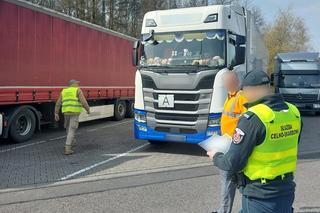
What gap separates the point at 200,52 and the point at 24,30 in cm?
498

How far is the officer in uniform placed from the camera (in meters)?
2.56

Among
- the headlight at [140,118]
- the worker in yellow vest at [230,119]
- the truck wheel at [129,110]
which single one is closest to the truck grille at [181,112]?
the headlight at [140,118]

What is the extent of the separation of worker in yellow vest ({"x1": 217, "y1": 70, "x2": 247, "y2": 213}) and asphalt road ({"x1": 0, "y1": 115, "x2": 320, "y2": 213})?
0.84 m

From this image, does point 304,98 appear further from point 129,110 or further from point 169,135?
point 169,135

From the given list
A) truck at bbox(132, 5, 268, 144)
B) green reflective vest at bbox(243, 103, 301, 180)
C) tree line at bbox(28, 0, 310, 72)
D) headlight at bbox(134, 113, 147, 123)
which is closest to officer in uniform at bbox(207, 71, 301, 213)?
green reflective vest at bbox(243, 103, 301, 180)

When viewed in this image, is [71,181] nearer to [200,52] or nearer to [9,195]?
[9,195]

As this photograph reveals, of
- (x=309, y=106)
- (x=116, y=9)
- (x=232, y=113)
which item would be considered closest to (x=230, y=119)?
(x=232, y=113)

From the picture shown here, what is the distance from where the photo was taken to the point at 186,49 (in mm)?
8586

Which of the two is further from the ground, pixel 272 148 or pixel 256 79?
pixel 256 79

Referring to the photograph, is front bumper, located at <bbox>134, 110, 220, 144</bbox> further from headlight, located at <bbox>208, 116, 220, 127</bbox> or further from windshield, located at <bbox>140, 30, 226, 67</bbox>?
windshield, located at <bbox>140, 30, 226, 67</bbox>

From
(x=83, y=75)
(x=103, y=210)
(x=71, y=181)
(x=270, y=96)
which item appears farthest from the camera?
(x=83, y=75)

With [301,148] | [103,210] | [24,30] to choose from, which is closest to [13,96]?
[24,30]

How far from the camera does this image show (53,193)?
19.3 feet

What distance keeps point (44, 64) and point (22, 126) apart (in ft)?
6.27
